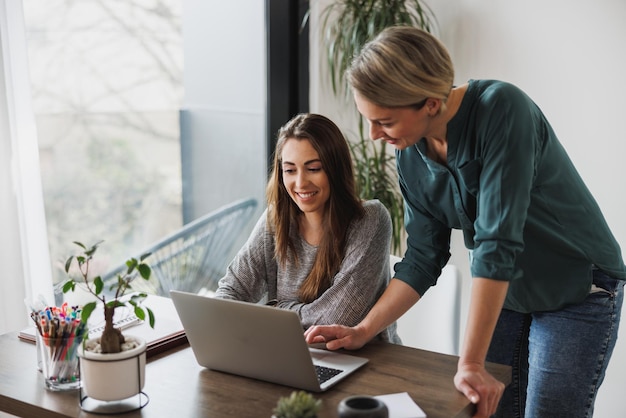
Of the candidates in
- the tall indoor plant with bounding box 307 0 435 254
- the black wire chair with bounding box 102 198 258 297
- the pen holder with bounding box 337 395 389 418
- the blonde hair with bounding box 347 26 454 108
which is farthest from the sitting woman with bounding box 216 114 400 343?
the black wire chair with bounding box 102 198 258 297

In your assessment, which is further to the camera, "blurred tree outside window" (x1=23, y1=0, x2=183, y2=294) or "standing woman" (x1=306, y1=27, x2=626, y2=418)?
"blurred tree outside window" (x1=23, y1=0, x2=183, y2=294)

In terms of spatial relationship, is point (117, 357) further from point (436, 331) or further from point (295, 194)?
point (436, 331)

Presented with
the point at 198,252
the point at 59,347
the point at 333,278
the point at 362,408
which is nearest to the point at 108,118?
the point at 198,252

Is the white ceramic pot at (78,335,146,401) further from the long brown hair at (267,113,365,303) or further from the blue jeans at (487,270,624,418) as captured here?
the blue jeans at (487,270,624,418)

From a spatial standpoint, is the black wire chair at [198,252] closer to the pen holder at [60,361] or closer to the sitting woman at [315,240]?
the sitting woman at [315,240]

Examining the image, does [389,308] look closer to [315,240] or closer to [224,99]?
[315,240]

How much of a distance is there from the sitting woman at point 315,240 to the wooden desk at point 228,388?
251 mm

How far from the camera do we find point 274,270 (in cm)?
211

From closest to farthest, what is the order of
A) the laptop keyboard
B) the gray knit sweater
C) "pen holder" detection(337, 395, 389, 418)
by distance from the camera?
"pen holder" detection(337, 395, 389, 418), the laptop keyboard, the gray knit sweater

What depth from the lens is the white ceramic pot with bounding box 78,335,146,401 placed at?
1.46m

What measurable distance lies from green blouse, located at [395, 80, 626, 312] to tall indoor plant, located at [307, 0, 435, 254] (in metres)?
1.28

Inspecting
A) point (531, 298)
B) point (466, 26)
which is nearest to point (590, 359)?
point (531, 298)

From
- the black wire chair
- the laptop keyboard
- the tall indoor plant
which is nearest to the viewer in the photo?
the laptop keyboard

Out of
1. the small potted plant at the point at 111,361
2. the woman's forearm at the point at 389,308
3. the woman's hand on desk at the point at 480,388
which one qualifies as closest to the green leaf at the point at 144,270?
the small potted plant at the point at 111,361
